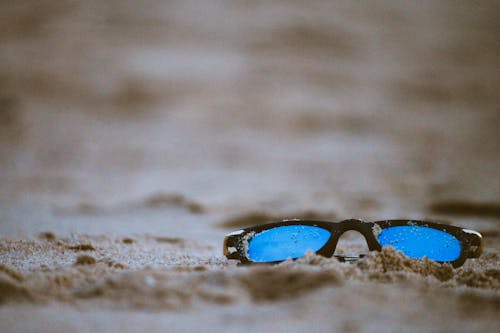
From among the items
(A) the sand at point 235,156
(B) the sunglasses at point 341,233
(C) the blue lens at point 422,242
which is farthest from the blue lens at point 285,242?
(C) the blue lens at point 422,242

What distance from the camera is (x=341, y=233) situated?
1497 mm

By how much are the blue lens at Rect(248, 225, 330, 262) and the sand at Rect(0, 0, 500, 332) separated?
10cm

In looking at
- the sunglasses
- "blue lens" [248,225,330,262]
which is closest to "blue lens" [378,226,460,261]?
the sunglasses

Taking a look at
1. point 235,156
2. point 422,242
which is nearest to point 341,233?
point 422,242

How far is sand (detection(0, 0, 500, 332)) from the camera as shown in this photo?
1048 millimetres

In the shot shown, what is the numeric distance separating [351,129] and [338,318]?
665 centimetres

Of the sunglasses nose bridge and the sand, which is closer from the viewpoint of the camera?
the sand

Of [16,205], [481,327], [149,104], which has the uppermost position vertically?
[149,104]

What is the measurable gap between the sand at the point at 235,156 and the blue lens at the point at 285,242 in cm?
10

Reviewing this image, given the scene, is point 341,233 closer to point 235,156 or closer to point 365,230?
point 365,230

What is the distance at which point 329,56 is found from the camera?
30.0ft

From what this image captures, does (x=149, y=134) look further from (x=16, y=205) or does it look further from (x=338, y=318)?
(x=338, y=318)

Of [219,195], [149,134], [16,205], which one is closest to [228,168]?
[219,195]

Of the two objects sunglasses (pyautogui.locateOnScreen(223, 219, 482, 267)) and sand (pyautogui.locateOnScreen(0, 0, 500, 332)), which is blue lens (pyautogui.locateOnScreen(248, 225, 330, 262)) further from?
sand (pyautogui.locateOnScreen(0, 0, 500, 332))
